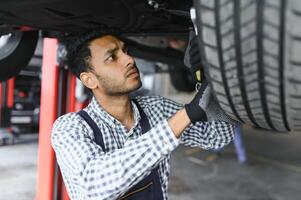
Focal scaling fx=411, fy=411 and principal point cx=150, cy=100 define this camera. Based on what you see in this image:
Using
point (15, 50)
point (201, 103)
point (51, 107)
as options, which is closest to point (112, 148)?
point (201, 103)

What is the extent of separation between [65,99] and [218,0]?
5.04 feet

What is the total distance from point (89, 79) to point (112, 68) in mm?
90

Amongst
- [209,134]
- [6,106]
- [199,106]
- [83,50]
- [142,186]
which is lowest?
[6,106]

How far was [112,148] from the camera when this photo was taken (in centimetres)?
102

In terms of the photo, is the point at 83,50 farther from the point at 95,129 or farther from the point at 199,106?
the point at 199,106

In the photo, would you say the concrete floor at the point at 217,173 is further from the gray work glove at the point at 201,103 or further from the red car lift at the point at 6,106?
the gray work glove at the point at 201,103

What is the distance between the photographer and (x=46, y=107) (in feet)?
6.56

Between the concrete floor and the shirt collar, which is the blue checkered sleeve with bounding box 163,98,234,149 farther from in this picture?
the concrete floor

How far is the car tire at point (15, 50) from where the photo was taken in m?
1.53

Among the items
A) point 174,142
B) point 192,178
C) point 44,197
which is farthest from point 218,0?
point 192,178

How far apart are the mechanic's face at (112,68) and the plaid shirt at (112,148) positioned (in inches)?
2.9

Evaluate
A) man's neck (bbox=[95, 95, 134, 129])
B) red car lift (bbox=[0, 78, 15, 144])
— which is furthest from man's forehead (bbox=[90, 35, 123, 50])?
red car lift (bbox=[0, 78, 15, 144])

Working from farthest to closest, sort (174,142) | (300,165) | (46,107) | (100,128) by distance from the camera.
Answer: (300,165)
(46,107)
(100,128)
(174,142)

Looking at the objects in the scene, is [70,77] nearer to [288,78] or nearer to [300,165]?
[288,78]
